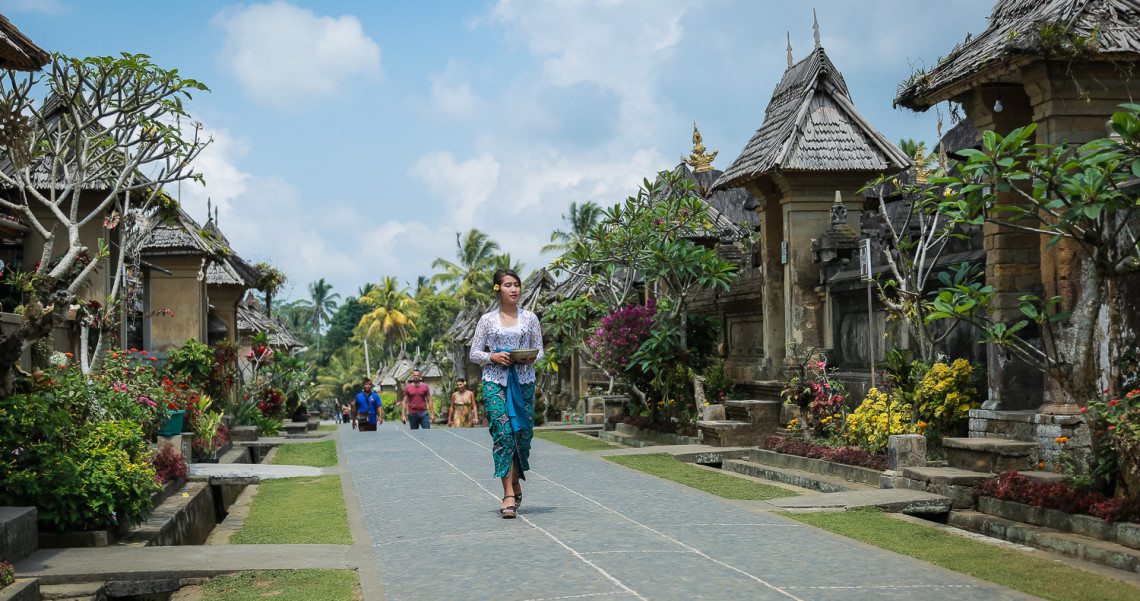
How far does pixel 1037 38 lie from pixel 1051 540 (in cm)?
521

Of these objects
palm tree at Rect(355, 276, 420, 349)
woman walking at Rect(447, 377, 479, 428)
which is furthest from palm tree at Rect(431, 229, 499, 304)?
woman walking at Rect(447, 377, 479, 428)

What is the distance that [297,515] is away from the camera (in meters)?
10.1

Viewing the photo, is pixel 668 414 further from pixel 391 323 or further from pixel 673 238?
pixel 391 323

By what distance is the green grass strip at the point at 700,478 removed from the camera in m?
11.3

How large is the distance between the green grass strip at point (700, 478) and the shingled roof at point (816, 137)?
499 cm

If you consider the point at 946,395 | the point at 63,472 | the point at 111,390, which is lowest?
the point at 63,472

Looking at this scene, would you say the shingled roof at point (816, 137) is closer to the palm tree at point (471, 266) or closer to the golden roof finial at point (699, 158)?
the golden roof finial at point (699, 158)

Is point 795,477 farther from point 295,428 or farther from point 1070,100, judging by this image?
point 295,428

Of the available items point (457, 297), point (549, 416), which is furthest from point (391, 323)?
point (549, 416)

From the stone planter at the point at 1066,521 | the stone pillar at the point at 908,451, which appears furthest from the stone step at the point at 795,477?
the stone planter at the point at 1066,521

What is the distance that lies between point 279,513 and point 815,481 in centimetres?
592

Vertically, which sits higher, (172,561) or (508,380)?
(508,380)

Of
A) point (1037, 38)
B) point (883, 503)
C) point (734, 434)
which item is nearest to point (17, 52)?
point (883, 503)

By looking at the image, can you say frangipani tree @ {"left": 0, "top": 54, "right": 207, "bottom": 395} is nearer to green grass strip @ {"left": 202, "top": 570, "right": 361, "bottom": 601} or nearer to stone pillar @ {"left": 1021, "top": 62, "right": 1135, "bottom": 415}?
green grass strip @ {"left": 202, "top": 570, "right": 361, "bottom": 601}
